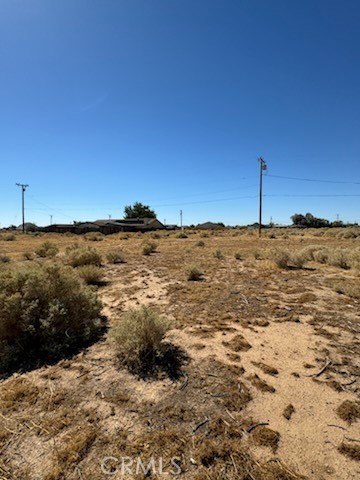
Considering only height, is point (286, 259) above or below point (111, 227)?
below

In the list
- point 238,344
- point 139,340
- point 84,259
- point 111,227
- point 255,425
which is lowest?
point 255,425

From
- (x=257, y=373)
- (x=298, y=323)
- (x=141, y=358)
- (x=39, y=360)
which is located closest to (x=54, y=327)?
(x=39, y=360)

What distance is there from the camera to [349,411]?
2.87 meters

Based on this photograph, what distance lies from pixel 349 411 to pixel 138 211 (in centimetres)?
8251

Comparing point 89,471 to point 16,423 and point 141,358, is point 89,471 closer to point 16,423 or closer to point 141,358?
point 16,423

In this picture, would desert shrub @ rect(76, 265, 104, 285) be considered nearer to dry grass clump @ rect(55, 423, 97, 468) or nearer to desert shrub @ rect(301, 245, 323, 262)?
dry grass clump @ rect(55, 423, 97, 468)

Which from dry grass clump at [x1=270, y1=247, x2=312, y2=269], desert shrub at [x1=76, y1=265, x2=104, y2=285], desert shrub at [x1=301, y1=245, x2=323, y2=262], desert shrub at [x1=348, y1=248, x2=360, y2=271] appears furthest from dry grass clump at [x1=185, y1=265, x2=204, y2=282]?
desert shrub at [x1=301, y1=245, x2=323, y2=262]

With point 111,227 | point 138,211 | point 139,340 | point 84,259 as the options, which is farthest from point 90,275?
point 138,211

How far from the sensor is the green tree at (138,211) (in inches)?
3268

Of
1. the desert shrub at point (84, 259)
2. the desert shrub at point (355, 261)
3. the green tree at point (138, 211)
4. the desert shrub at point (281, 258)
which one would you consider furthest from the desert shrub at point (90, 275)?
the green tree at point (138, 211)

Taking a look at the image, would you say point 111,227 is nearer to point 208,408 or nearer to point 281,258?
point 281,258

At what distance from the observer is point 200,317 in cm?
567

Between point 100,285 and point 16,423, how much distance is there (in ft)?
19.2

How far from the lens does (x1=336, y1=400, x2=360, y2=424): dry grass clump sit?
2785 mm
